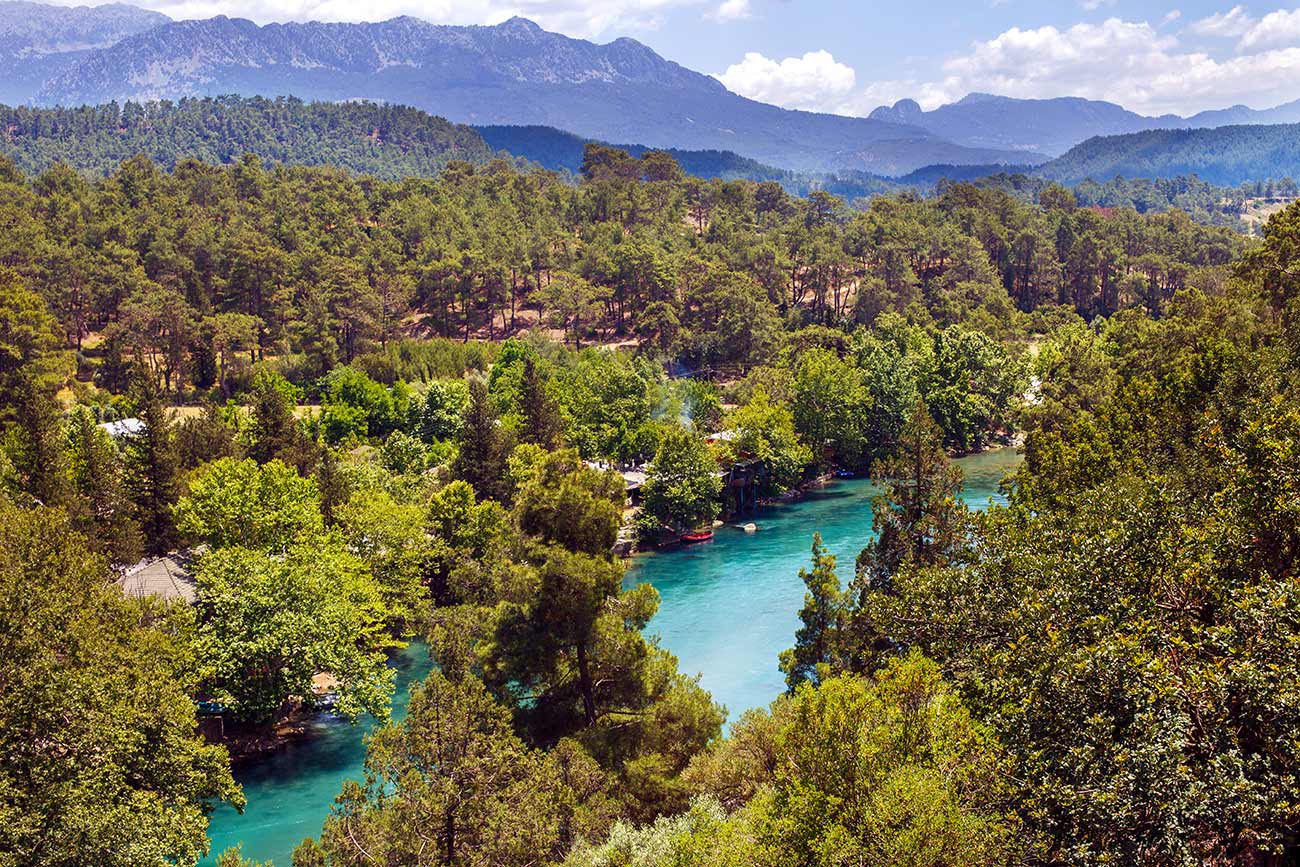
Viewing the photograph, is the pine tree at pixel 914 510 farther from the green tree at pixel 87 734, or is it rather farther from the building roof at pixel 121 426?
the building roof at pixel 121 426

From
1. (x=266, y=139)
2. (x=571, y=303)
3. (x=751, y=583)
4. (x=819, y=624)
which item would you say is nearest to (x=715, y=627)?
(x=751, y=583)

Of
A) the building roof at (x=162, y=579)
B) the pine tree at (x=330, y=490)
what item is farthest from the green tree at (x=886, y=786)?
the pine tree at (x=330, y=490)

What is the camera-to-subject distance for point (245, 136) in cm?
15150

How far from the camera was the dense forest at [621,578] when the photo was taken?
9977 millimetres

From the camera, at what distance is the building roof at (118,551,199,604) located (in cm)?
2644

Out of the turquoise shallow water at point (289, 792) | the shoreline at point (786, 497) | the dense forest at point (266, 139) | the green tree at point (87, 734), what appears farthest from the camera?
the dense forest at point (266, 139)

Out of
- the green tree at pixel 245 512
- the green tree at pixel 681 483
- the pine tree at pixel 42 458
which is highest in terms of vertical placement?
the pine tree at pixel 42 458

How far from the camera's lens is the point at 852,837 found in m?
9.53

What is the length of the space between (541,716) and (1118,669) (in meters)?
12.0

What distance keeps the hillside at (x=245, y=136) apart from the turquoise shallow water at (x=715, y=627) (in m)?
108

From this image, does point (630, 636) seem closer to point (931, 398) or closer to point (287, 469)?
point (287, 469)

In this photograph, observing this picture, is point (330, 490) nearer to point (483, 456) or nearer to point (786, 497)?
point (483, 456)

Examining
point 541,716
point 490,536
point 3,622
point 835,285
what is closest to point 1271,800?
point 541,716

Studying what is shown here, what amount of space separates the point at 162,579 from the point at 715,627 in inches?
695
